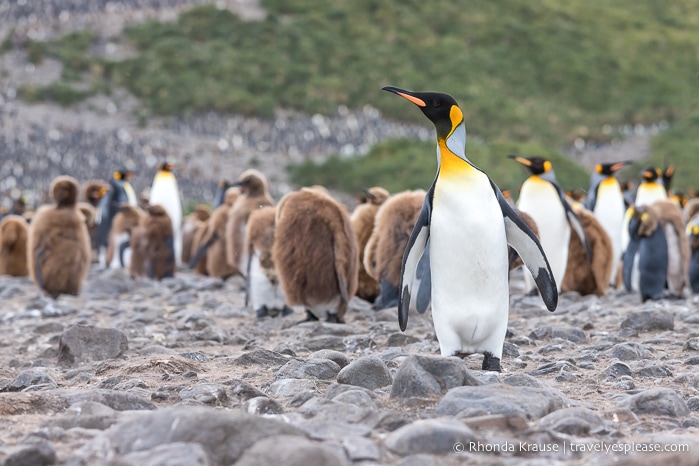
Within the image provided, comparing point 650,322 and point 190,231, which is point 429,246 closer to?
point 650,322

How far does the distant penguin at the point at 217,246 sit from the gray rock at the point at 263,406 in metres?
6.17

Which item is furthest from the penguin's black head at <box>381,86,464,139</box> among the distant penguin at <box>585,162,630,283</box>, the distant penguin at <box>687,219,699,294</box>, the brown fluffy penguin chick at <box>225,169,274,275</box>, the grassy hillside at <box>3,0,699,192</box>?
the grassy hillside at <box>3,0,699,192</box>

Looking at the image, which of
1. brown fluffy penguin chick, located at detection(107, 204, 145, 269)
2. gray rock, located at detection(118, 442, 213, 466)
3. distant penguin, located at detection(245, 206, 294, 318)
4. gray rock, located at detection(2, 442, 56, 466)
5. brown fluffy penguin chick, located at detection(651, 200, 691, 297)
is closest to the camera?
gray rock, located at detection(118, 442, 213, 466)

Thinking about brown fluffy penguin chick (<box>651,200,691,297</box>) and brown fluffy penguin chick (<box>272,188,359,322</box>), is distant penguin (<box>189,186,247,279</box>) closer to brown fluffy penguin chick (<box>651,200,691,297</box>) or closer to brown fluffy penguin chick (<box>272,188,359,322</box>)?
Result: brown fluffy penguin chick (<box>272,188,359,322</box>)

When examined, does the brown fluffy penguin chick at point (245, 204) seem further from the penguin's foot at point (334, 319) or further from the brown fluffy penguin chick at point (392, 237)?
the penguin's foot at point (334, 319)

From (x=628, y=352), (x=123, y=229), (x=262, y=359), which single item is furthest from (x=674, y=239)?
(x=123, y=229)

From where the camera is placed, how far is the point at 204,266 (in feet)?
36.8

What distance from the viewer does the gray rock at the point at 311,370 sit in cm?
368

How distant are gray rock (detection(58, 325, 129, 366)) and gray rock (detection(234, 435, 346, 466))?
2.62 metres

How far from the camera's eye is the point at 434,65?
3625 cm

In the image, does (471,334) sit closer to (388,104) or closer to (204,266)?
(204,266)

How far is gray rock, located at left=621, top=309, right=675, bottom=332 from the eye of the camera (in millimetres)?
5207

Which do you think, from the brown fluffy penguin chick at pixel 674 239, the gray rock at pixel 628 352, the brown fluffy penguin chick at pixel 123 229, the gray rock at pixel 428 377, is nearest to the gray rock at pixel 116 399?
the gray rock at pixel 428 377

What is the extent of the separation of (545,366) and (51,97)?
89.5 feet
